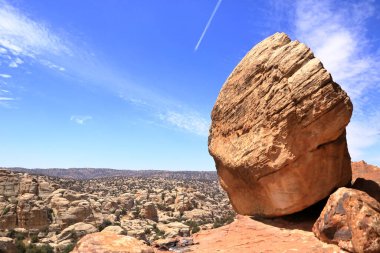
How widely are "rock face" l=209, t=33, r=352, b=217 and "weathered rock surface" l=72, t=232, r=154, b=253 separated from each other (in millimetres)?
4986

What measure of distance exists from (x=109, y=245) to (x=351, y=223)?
6848 mm

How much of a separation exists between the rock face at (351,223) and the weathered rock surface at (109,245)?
17.7 ft

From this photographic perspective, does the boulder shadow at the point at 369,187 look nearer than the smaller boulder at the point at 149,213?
Yes

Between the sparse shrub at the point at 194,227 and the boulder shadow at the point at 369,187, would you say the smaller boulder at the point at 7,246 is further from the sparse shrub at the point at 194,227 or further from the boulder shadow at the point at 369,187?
the boulder shadow at the point at 369,187

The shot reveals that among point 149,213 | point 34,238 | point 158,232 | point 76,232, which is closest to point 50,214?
point 34,238

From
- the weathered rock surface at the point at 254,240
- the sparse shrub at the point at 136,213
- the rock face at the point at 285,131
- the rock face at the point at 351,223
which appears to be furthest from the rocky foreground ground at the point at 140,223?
the rock face at the point at 285,131

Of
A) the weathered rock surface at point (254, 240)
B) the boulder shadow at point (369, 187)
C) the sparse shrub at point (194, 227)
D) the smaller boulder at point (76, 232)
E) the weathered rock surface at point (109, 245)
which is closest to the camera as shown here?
the weathered rock surface at point (109, 245)

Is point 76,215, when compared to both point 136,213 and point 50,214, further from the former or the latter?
point 136,213

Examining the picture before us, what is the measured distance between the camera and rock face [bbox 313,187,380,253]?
9.66 m

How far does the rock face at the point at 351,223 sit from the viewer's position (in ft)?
31.7

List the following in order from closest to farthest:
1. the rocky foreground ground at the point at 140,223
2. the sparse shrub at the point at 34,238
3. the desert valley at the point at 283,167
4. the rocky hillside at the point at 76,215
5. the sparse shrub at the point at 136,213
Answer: the desert valley at the point at 283,167 → the rocky foreground ground at the point at 140,223 → the rocky hillside at the point at 76,215 → the sparse shrub at the point at 34,238 → the sparse shrub at the point at 136,213

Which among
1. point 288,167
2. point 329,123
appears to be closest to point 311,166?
point 288,167

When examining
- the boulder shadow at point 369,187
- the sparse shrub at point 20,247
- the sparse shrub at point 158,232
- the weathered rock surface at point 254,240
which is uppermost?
the boulder shadow at point 369,187

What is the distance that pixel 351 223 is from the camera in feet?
33.6
